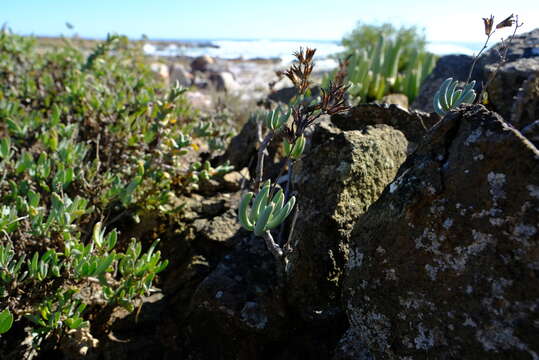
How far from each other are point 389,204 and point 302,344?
2.55 ft

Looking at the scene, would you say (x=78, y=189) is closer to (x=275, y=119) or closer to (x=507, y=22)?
(x=275, y=119)

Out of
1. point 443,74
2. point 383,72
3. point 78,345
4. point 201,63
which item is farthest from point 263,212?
point 201,63

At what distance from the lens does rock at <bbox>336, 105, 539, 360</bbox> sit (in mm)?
1137

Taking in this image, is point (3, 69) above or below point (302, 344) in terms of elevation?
above

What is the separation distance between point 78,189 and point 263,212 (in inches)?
62.9

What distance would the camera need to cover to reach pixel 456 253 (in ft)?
4.11

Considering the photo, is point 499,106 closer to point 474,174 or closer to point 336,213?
point 336,213

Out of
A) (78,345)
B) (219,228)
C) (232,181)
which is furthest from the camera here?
(232,181)

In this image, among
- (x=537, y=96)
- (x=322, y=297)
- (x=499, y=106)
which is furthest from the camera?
(x=499, y=106)

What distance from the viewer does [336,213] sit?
183 centimetres

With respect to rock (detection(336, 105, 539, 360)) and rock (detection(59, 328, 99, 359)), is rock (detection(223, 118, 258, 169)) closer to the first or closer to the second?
rock (detection(59, 328, 99, 359))

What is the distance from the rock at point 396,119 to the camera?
7.77ft

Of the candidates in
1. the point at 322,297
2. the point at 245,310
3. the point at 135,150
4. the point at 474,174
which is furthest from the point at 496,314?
the point at 135,150

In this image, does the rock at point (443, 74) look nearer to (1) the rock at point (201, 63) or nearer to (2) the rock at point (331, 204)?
(2) the rock at point (331, 204)
